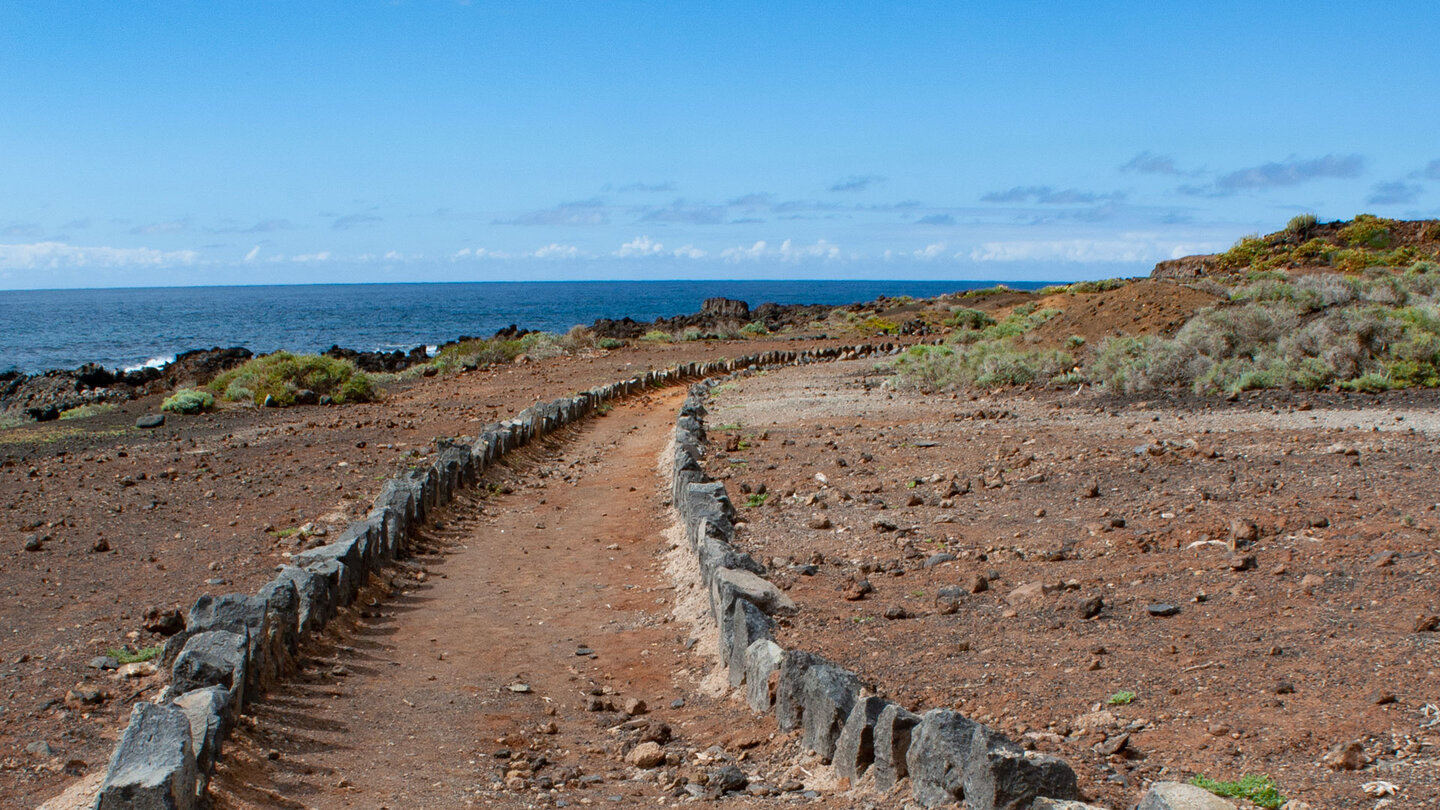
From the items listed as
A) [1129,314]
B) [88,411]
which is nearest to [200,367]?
[88,411]

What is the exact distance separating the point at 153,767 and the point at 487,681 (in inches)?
101

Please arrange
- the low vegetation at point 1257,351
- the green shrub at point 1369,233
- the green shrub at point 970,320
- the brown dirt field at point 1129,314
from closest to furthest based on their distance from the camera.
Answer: the low vegetation at point 1257,351 → the brown dirt field at point 1129,314 → the green shrub at point 970,320 → the green shrub at point 1369,233

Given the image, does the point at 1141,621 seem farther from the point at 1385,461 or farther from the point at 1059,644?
the point at 1385,461

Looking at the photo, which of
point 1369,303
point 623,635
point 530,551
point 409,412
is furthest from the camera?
point 409,412

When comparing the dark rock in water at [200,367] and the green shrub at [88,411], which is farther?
the dark rock in water at [200,367]

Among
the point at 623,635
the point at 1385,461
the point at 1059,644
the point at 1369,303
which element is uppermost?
the point at 1369,303

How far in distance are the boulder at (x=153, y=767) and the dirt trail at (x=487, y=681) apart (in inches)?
14.6

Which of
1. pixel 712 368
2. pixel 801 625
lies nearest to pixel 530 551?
pixel 801 625

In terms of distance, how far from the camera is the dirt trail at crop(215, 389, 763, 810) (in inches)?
189

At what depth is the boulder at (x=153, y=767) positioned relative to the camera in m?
3.69

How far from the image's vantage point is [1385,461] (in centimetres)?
885

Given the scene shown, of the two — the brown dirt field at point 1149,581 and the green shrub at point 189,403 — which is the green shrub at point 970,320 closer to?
the green shrub at point 189,403

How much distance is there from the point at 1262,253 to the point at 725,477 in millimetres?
43698

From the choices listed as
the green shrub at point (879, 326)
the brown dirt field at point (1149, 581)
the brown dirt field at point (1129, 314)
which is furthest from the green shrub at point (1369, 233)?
the brown dirt field at point (1149, 581)
